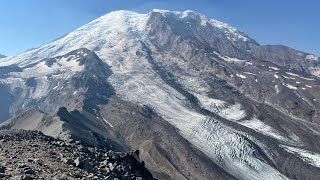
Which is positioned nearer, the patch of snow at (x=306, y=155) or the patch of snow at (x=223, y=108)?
the patch of snow at (x=306, y=155)

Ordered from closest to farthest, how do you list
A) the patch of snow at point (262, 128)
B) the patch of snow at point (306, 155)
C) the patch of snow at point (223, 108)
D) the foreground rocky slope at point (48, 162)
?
the foreground rocky slope at point (48, 162), the patch of snow at point (306, 155), the patch of snow at point (262, 128), the patch of snow at point (223, 108)

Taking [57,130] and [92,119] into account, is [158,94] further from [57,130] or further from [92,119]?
[57,130]

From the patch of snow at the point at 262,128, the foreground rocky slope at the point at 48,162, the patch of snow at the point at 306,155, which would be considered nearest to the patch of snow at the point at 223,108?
the patch of snow at the point at 262,128

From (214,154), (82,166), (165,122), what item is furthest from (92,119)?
(82,166)

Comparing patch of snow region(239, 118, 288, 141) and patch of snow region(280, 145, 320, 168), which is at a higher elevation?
patch of snow region(239, 118, 288, 141)

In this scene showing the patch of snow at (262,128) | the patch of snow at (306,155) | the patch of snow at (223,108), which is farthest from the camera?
the patch of snow at (223,108)

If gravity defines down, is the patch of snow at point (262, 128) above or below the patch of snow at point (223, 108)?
below

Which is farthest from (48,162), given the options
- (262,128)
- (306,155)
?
(262,128)

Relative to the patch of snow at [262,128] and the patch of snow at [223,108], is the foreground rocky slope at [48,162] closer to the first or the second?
the patch of snow at [262,128]

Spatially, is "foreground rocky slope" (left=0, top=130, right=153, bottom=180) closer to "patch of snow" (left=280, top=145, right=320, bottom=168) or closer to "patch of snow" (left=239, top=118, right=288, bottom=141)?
"patch of snow" (left=280, top=145, right=320, bottom=168)

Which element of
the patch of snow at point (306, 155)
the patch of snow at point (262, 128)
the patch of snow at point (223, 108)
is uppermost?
the patch of snow at point (223, 108)

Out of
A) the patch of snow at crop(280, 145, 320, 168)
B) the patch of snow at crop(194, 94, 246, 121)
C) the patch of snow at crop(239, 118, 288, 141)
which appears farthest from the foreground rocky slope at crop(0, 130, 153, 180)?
the patch of snow at crop(194, 94, 246, 121)

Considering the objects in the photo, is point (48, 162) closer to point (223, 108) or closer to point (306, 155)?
point (306, 155)
